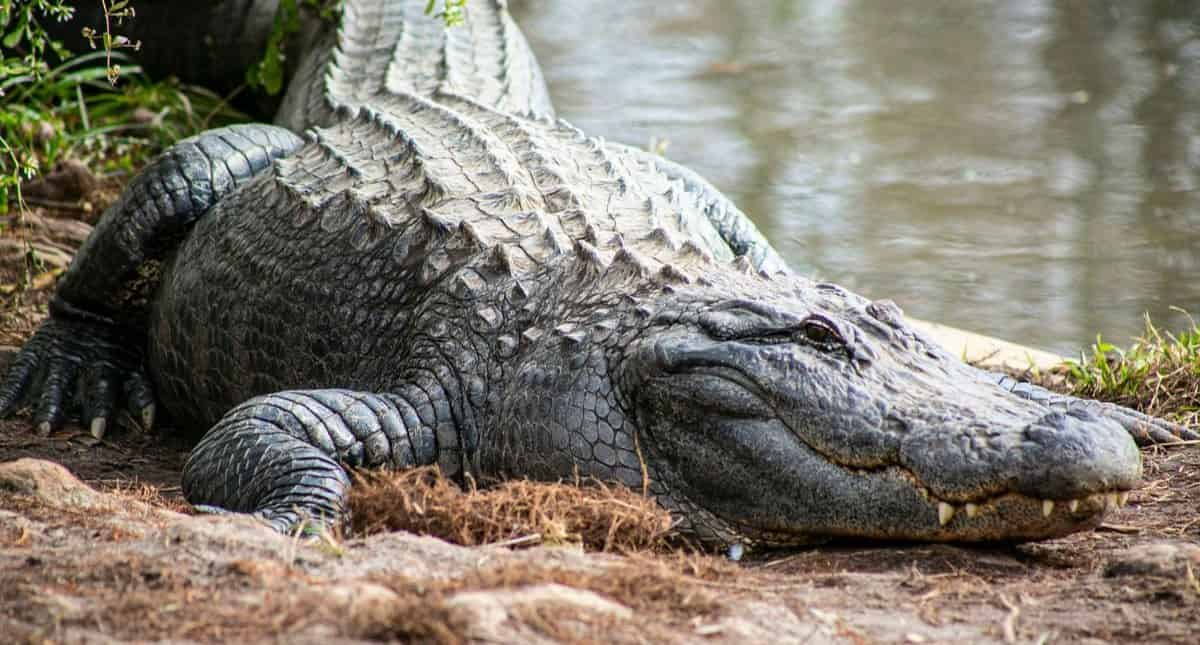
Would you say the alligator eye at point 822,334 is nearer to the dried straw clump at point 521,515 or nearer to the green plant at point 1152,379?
the dried straw clump at point 521,515

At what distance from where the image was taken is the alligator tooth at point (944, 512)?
3215mm

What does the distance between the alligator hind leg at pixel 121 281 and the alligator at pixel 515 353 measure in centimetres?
1

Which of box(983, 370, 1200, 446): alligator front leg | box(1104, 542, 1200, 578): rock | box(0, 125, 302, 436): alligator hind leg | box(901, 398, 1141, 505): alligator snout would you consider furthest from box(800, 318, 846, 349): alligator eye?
box(0, 125, 302, 436): alligator hind leg

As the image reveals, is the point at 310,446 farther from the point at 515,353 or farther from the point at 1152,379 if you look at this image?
the point at 1152,379

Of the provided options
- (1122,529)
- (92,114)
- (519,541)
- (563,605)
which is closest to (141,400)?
(519,541)

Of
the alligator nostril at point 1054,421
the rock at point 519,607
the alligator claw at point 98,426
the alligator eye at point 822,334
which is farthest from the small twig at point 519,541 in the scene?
the alligator claw at point 98,426

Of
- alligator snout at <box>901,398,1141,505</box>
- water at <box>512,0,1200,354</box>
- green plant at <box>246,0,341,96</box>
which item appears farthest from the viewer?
green plant at <box>246,0,341,96</box>

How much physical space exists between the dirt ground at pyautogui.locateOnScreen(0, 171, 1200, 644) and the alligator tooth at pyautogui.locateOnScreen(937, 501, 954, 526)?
114mm

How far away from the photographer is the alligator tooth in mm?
3215

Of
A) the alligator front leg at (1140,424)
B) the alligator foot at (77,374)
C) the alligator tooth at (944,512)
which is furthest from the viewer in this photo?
the alligator foot at (77,374)

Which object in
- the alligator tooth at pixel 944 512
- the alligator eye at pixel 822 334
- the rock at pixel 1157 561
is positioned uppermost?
the alligator eye at pixel 822 334

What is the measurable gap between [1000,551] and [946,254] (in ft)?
15.2

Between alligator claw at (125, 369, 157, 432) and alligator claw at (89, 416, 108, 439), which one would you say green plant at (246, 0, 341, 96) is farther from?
alligator claw at (89, 416, 108, 439)

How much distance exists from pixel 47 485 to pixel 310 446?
70 centimetres
